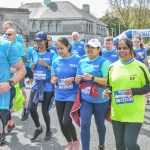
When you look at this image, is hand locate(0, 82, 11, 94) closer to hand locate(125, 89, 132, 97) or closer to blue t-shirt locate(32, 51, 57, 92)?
hand locate(125, 89, 132, 97)

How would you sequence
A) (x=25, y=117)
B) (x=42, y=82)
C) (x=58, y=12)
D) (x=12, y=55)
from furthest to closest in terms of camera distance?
(x=58, y=12) → (x=25, y=117) → (x=42, y=82) → (x=12, y=55)

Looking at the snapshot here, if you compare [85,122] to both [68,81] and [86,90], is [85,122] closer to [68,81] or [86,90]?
[86,90]

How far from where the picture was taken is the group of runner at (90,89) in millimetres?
4387

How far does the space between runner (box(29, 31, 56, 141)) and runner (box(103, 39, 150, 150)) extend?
2.21 metres

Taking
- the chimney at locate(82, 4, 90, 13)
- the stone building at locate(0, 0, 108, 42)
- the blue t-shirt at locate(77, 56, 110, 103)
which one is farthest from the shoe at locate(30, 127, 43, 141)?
the chimney at locate(82, 4, 90, 13)

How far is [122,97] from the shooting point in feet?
14.5

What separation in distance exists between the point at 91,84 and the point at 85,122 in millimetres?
564

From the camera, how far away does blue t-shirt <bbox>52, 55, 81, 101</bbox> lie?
223 inches

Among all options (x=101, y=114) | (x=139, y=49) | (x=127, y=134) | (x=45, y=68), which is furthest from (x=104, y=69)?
(x=139, y=49)

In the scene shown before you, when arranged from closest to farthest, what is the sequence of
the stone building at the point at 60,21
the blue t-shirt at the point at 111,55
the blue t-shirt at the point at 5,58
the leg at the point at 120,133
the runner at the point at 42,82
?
1. the blue t-shirt at the point at 5,58
2. the leg at the point at 120,133
3. the runner at the point at 42,82
4. the blue t-shirt at the point at 111,55
5. the stone building at the point at 60,21

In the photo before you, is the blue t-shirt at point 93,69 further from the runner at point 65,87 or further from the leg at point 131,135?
the leg at point 131,135

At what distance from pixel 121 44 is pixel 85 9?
298 ft

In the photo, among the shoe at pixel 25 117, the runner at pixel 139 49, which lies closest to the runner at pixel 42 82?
the shoe at pixel 25 117

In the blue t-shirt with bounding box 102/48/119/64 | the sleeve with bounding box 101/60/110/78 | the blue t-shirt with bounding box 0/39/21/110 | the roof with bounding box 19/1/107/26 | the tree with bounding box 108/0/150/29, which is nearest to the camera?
the blue t-shirt with bounding box 0/39/21/110
